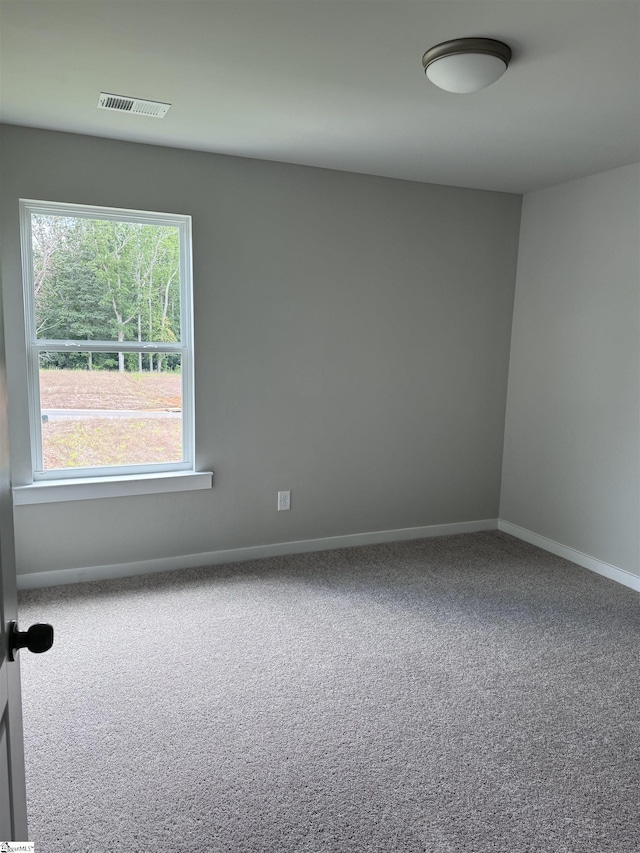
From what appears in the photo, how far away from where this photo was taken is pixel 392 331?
4223mm

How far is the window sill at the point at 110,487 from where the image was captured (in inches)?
133

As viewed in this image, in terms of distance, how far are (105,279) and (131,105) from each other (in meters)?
1.04

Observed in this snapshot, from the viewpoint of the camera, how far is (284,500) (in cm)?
408

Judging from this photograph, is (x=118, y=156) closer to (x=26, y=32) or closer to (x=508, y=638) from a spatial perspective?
(x=26, y=32)

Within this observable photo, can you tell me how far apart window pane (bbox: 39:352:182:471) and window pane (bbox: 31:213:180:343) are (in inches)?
5.8

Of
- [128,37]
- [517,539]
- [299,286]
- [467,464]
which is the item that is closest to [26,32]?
[128,37]

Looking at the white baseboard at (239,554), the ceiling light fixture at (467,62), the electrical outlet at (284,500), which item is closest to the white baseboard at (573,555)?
the white baseboard at (239,554)

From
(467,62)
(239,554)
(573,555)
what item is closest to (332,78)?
(467,62)

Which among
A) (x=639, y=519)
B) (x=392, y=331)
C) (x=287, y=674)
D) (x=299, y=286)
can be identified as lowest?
(x=287, y=674)

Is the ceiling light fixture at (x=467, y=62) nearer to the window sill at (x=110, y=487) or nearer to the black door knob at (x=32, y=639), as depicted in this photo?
the black door knob at (x=32, y=639)

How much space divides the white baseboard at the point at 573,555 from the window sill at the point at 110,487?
7.84 ft

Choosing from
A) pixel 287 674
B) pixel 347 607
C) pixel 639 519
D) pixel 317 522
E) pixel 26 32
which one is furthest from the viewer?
pixel 317 522

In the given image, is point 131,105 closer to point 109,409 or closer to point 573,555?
point 109,409

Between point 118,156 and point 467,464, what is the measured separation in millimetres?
3169
